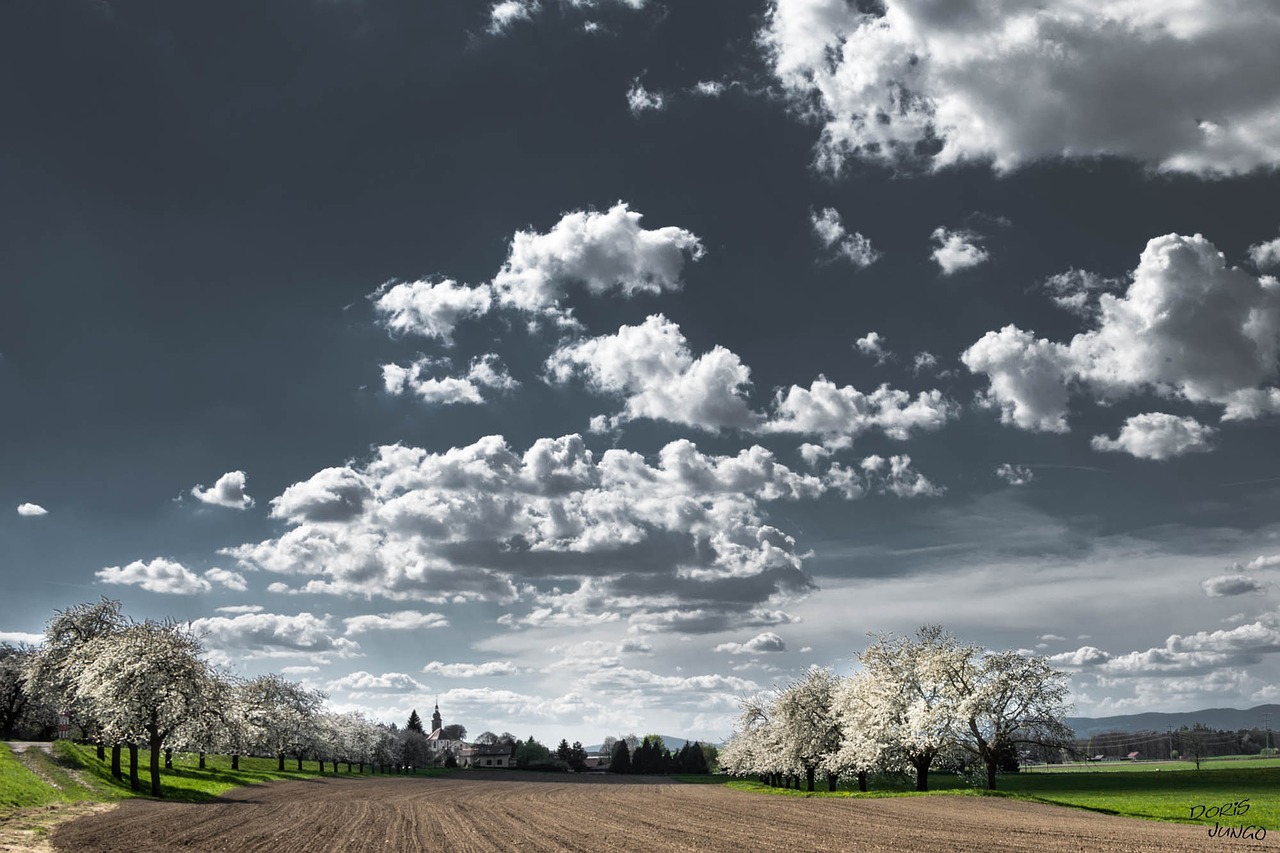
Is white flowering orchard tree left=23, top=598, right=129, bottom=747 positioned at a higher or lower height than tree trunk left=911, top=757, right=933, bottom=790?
higher

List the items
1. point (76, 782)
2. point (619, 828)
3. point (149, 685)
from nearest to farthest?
point (619, 828)
point (76, 782)
point (149, 685)

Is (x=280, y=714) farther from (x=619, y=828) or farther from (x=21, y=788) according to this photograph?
(x=619, y=828)

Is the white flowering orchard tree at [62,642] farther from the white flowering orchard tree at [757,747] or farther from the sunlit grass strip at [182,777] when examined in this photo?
the white flowering orchard tree at [757,747]

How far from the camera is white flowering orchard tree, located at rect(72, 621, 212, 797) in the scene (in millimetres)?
56625

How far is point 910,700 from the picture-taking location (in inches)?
3329

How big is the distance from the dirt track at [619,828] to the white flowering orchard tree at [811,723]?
116ft

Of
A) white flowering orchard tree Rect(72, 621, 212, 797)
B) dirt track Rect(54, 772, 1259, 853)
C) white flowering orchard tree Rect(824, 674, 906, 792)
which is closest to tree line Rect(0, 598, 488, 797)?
white flowering orchard tree Rect(72, 621, 212, 797)

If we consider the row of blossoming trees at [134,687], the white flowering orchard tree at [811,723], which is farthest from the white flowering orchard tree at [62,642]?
the white flowering orchard tree at [811,723]

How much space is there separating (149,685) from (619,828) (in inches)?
1402

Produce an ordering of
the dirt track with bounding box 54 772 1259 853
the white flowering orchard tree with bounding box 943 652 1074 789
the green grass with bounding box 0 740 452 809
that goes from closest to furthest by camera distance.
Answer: the dirt track with bounding box 54 772 1259 853
the green grass with bounding box 0 740 452 809
the white flowering orchard tree with bounding box 943 652 1074 789

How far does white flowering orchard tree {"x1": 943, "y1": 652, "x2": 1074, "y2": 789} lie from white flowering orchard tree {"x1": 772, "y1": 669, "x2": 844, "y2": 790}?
1898 cm

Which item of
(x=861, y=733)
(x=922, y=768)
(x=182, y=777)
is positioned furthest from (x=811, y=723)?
(x=182, y=777)

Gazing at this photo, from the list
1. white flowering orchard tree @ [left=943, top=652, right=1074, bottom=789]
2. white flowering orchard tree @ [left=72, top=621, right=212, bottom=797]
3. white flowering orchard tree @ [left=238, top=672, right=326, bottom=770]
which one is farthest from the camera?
white flowering orchard tree @ [left=238, top=672, right=326, bottom=770]

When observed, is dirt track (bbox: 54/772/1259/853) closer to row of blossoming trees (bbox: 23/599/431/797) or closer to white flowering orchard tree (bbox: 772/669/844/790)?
row of blossoming trees (bbox: 23/599/431/797)
